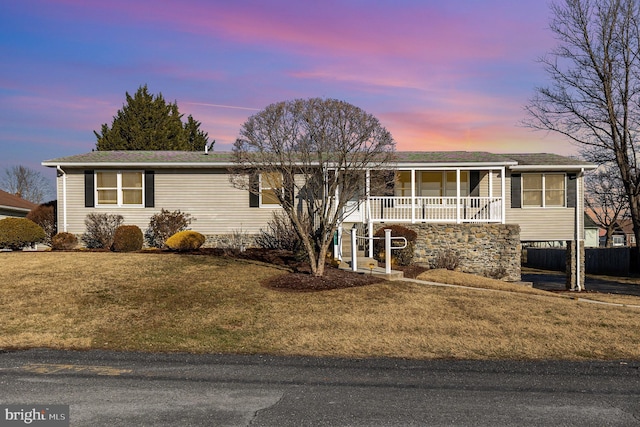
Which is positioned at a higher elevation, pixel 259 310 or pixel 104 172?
pixel 104 172

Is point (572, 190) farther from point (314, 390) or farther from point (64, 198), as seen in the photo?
point (64, 198)

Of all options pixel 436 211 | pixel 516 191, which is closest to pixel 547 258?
pixel 516 191

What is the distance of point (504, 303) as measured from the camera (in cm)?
1341

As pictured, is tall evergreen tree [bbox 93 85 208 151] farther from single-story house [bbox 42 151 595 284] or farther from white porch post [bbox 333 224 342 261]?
white porch post [bbox 333 224 342 261]

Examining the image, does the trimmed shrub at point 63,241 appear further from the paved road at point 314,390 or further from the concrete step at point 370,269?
the paved road at point 314,390

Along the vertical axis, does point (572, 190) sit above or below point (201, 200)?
above

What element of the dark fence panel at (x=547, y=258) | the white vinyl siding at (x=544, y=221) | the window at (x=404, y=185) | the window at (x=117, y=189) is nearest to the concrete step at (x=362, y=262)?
the window at (x=404, y=185)

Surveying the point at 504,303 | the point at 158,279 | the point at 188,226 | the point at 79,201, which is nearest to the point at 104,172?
the point at 79,201

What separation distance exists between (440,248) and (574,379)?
13.3 meters

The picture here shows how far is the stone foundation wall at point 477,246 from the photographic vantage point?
20.7 metres

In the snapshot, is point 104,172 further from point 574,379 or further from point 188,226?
point 574,379

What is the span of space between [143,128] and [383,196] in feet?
81.5

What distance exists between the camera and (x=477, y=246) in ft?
68.6

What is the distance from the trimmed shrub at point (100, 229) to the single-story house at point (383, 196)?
41cm
